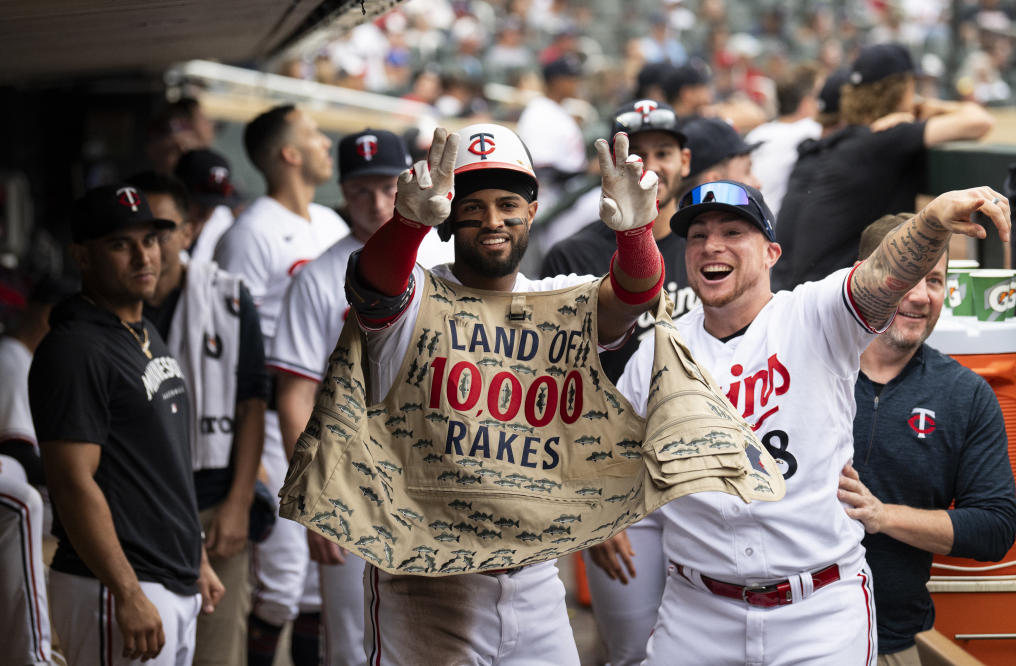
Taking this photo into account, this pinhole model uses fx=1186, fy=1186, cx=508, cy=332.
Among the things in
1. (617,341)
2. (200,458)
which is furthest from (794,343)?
(200,458)

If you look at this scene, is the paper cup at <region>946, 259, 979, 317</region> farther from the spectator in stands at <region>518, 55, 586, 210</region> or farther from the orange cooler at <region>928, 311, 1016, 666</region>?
the spectator in stands at <region>518, 55, 586, 210</region>

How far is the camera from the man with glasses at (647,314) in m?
Answer: 4.21

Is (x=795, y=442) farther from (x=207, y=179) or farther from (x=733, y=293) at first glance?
(x=207, y=179)

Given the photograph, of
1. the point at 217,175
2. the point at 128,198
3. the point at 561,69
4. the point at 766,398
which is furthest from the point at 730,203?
the point at 561,69

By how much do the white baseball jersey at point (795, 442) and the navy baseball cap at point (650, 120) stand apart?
159cm

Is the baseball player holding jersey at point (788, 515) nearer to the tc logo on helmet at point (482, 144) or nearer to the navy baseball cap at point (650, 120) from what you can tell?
the tc logo on helmet at point (482, 144)

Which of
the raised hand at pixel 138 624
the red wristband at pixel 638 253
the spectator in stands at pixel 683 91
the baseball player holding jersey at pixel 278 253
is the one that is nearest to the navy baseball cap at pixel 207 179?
the baseball player holding jersey at pixel 278 253

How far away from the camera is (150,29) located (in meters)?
5.18

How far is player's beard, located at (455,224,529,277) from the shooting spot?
3.29 m

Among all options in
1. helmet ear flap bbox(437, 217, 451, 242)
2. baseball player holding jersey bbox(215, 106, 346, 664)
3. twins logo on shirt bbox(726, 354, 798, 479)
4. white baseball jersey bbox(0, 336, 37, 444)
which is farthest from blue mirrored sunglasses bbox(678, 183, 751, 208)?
white baseball jersey bbox(0, 336, 37, 444)

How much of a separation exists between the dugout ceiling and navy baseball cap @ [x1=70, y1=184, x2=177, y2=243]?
2.00ft

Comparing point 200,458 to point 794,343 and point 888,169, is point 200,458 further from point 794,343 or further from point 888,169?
point 888,169

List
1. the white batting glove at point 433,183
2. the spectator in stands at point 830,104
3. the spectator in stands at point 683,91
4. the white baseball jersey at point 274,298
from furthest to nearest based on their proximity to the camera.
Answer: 1. the spectator in stands at point 683,91
2. the spectator in stands at point 830,104
3. the white baseball jersey at point 274,298
4. the white batting glove at point 433,183

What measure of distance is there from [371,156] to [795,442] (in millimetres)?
2334
